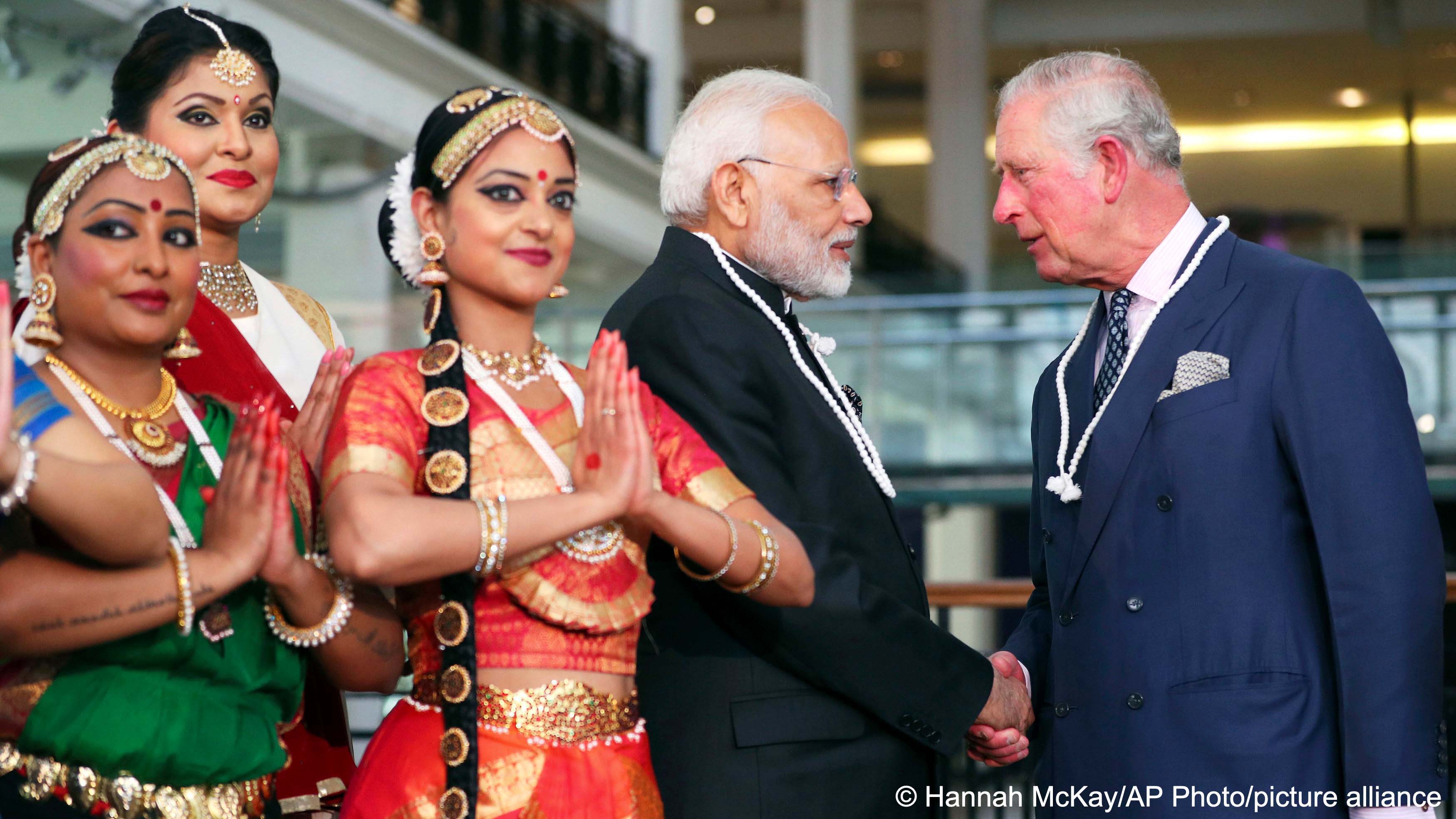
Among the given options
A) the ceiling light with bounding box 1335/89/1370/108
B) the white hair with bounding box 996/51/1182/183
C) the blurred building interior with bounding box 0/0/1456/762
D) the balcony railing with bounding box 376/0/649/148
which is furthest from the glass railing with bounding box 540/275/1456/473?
the ceiling light with bounding box 1335/89/1370/108

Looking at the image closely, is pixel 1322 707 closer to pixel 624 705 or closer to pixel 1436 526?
pixel 1436 526

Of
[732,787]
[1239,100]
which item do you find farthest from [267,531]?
[1239,100]

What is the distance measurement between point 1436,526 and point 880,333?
7.57 m

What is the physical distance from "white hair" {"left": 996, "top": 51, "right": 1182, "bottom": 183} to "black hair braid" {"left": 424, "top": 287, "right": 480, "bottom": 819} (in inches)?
51.1

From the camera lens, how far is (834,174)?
2.46m

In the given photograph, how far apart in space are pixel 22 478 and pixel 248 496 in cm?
26

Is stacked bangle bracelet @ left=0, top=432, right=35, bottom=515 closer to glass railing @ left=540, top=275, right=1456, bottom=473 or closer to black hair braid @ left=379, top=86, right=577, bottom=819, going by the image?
black hair braid @ left=379, top=86, right=577, bottom=819

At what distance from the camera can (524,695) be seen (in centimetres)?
183

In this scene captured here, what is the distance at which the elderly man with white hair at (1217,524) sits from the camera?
2.25 meters

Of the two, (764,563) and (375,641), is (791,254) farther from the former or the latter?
(375,641)

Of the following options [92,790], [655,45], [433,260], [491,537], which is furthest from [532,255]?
[655,45]

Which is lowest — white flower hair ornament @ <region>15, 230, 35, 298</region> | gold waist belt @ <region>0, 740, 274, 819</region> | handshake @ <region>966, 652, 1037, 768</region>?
gold waist belt @ <region>0, 740, 274, 819</region>

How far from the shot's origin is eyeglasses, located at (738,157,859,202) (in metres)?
2.44

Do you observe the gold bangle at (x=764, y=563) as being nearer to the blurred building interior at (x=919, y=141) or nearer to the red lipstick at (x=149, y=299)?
the red lipstick at (x=149, y=299)
